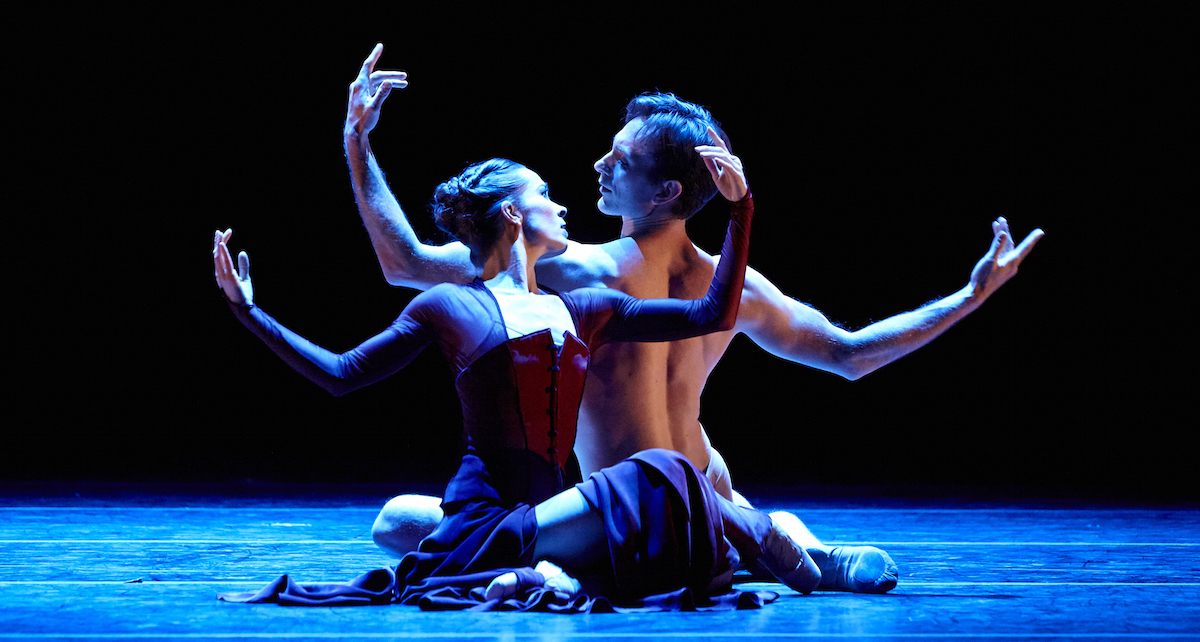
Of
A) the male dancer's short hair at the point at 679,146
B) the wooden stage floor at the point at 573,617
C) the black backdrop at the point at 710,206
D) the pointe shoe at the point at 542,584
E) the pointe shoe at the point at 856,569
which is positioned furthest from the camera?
the black backdrop at the point at 710,206

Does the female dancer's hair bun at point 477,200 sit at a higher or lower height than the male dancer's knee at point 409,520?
higher

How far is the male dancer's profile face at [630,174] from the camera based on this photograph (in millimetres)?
2482

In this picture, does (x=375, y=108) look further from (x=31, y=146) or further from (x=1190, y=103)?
(x=1190, y=103)

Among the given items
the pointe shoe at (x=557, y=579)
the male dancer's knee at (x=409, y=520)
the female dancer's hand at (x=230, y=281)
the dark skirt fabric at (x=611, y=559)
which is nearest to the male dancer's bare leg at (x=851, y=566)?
the dark skirt fabric at (x=611, y=559)

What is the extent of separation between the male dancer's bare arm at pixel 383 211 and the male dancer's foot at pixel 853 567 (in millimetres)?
819

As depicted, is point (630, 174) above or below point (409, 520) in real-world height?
above

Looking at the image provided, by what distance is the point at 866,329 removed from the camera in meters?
2.60

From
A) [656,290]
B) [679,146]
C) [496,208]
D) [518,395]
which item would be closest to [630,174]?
[679,146]

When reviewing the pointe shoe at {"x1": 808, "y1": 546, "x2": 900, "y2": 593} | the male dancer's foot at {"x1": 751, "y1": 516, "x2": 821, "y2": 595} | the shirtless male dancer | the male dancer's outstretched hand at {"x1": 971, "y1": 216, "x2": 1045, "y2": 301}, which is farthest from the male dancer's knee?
the male dancer's outstretched hand at {"x1": 971, "y1": 216, "x2": 1045, "y2": 301}

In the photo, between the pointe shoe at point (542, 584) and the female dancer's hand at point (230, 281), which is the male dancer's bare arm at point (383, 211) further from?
the pointe shoe at point (542, 584)

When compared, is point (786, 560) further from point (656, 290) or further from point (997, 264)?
point (997, 264)

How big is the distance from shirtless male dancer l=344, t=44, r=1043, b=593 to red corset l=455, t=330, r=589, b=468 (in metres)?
0.23

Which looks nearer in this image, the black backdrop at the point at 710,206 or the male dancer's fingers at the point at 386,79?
the male dancer's fingers at the point at 386,79

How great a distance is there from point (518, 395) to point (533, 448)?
99 millimetres
